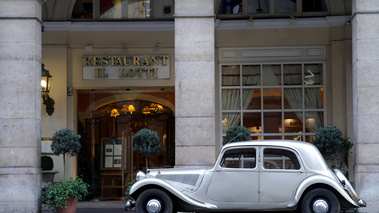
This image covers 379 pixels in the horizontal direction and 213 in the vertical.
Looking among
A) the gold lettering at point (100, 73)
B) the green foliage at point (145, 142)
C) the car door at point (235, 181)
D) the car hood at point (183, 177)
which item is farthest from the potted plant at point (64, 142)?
the car door at point (235, 181)

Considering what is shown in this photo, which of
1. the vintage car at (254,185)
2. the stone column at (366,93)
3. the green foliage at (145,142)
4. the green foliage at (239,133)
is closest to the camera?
the vintage car at (254,185)

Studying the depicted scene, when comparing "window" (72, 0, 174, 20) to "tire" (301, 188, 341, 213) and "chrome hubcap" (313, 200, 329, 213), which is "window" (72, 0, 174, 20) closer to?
"tire" (301, 188, 341, 213)

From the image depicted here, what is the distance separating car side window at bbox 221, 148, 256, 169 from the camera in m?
11.4

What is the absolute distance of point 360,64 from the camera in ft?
43.6

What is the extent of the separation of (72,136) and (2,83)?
191 cm

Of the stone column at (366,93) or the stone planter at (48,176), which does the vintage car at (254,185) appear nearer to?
the stone column at (366,93)

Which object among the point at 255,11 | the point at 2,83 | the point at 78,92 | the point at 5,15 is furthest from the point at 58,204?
the point at 255,11

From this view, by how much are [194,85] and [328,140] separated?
3.73 meters

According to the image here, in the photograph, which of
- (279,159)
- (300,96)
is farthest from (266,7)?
(279,159)

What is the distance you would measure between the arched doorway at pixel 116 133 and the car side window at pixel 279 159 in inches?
276

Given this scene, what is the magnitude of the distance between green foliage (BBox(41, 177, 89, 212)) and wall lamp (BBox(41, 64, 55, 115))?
4293mm

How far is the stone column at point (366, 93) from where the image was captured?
13.1 meters

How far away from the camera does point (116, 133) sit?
18.3 m

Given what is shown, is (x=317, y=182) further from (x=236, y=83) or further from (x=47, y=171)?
(x=47, y=171)
